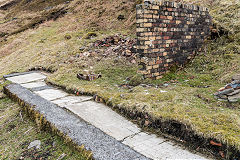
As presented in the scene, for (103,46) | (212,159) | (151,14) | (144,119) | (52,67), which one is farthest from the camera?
(103,46)

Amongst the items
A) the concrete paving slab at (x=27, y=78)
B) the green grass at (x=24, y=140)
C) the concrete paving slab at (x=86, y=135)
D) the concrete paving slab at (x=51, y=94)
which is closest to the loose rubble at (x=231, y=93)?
the concrete paving slab at (x=86, y=135)

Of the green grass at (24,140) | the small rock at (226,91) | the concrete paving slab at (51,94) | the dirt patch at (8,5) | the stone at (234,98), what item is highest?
the dirt patch at (8,5)

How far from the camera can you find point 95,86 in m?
3.85

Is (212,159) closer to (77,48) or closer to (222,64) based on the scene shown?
(222,64)

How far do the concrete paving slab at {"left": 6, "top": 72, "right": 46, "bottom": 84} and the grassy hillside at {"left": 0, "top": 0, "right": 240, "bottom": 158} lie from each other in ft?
1.58

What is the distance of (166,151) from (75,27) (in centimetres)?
952

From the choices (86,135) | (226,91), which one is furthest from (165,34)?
(86,135)

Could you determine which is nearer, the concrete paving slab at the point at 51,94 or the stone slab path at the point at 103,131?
the stone slab path at the point at 103,131

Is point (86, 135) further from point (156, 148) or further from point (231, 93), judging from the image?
point (231, 93)

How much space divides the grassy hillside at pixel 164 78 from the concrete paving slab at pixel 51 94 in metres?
0.23

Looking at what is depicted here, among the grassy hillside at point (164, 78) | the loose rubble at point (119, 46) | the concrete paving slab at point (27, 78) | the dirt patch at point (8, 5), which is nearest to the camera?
the grassy hillside at point (164, 78)

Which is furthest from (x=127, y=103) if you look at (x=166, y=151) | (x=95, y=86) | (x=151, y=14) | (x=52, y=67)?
(x=52, y=67)

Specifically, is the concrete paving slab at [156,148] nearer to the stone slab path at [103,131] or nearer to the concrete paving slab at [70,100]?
the stone slab path at [103,131]

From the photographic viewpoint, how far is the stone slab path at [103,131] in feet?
5.81
